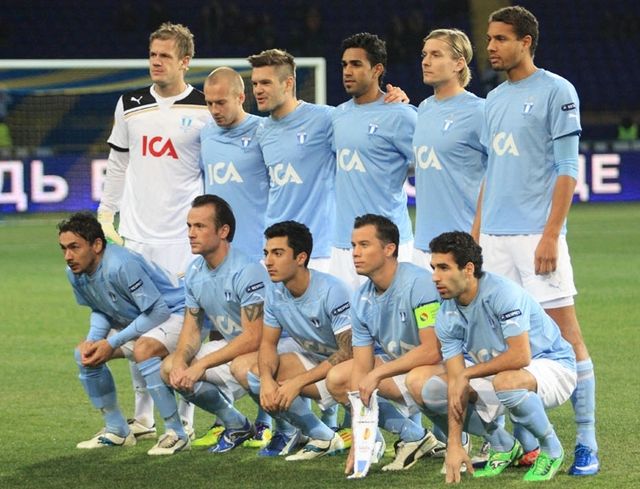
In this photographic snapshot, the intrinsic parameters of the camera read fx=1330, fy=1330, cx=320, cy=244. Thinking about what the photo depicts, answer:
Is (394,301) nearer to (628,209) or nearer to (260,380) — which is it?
(260,380)

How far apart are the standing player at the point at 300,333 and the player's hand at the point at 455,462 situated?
0.80 meters

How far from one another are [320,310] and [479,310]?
0.87 meters

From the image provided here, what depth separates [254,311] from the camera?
6.40 m

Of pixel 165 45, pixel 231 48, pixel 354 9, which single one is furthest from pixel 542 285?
pixel 354 9

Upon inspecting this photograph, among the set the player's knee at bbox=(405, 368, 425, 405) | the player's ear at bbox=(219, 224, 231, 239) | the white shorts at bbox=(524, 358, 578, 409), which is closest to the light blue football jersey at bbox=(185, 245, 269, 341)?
→ the player's ear at bbox=(219, 224, 231, 239)

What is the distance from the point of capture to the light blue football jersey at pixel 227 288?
641cm

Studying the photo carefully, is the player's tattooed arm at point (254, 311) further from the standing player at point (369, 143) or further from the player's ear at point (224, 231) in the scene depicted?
the standing player at point (369, 143)

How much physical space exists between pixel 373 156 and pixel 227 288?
0.98 meters

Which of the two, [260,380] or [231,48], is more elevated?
[231,48]

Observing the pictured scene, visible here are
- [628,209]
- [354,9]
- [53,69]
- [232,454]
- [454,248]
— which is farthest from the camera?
[354,9]

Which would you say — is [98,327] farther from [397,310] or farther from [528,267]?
[528,267]

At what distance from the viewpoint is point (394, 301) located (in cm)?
591

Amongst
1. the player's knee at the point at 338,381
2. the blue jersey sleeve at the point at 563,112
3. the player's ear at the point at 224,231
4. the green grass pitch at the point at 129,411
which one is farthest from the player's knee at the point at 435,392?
the player's ear at the point at 224,231

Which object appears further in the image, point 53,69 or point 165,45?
point 53,69
